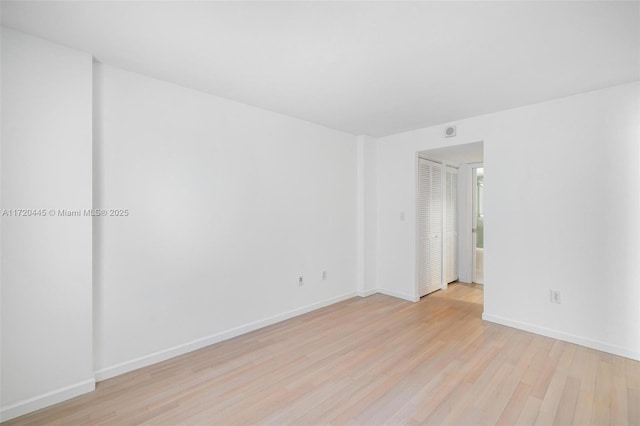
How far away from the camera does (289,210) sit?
3602 millimetres

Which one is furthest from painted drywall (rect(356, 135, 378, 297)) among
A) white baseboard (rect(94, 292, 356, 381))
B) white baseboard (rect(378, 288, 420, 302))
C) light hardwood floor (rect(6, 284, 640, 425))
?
light hardwood floor (rect(6, 284, 640, 425))

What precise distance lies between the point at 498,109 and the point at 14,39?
Result: 14.2 ft

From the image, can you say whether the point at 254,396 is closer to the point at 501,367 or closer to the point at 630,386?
the point at 501,367

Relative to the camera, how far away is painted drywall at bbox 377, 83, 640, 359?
2631 mm

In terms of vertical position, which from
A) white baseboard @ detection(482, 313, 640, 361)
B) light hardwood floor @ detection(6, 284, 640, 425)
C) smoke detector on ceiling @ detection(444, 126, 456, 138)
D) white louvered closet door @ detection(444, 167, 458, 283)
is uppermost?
smoke detector on ceiling @ detection(444, 126, 456, 138)

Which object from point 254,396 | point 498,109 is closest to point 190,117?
point 254,396

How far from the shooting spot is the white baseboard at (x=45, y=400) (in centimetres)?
185

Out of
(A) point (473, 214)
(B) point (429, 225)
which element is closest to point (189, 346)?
(B) point (429, 225)

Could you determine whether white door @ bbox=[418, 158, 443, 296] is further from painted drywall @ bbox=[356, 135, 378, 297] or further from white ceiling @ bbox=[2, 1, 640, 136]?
white ceiling @ bbox=[2, 1, 640, 136]

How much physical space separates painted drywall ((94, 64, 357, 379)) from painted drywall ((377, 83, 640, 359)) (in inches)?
87.8

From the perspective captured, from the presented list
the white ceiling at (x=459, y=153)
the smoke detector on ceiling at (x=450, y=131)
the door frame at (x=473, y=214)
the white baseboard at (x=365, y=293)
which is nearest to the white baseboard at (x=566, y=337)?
the white baseboard at (x=365, y=293)

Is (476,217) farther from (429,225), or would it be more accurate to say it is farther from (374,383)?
(374,383)

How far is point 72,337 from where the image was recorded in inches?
81.9

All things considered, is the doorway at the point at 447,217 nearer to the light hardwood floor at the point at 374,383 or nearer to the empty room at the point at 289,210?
the empty room at the point at 289,210
